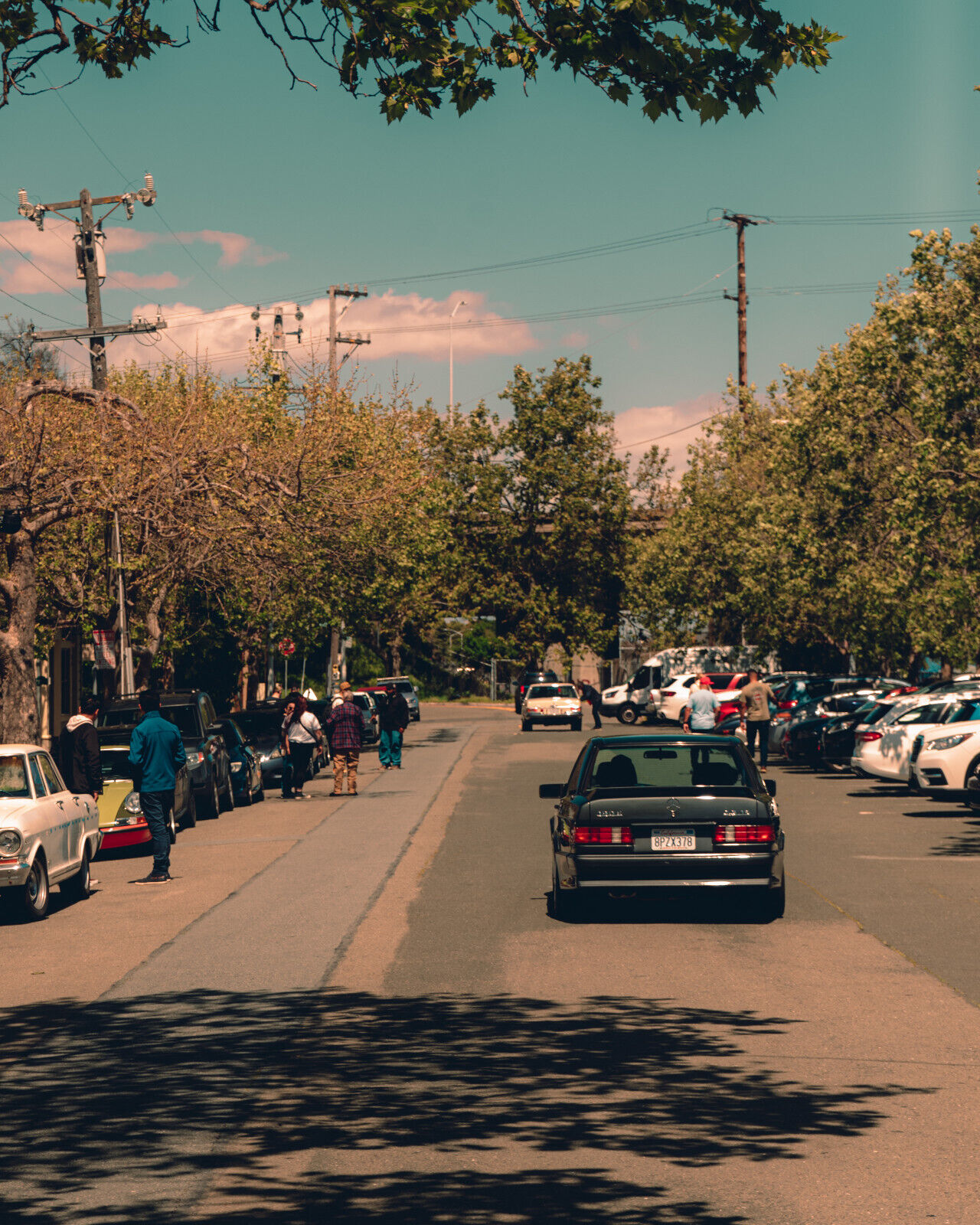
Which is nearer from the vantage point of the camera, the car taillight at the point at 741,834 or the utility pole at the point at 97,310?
the car taillight at the point at 741,834

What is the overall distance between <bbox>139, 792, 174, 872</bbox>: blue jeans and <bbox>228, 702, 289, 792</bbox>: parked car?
35.6ft

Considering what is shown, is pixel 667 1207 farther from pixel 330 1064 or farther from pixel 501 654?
pixel 501 654

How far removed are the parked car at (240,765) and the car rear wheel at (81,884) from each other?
9.36 meters

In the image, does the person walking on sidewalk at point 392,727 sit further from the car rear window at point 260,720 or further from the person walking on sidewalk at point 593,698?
the person walking on sidewalk at point 593,698

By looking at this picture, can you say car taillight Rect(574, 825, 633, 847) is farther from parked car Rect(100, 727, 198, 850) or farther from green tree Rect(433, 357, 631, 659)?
green tree Rect(433, 357, 631, 659)

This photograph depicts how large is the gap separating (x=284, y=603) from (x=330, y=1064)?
1138 inches

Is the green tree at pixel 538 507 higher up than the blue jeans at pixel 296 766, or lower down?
higher up

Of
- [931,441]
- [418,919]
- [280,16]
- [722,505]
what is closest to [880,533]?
[931,441]

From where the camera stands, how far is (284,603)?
3600 centimetres

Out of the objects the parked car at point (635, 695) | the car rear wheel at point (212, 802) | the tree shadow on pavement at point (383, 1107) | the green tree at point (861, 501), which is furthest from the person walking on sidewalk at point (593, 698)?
the tree shadow on pavement at point (383, 1107)

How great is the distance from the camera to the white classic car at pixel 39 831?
12.8 m

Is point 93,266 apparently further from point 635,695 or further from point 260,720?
point 635,695

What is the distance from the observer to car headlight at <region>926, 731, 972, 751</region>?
21.5 meters

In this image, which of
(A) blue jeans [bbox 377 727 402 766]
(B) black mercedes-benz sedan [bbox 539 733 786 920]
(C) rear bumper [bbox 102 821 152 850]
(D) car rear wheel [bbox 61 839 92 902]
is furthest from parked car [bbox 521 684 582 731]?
(B) black mercedes-benz sedan [bbox 539 733 786 920]
